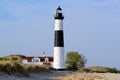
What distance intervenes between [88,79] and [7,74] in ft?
15.1

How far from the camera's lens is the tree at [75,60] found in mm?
51031

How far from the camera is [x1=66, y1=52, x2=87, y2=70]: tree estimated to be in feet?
167

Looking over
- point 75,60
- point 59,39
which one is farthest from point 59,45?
point 75,60

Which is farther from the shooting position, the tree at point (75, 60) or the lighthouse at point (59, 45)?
the tree at point (75, 60)

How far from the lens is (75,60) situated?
5169 centimetres

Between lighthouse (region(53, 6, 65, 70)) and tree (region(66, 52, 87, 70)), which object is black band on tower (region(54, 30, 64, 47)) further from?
tree (region(66, 52, 87, 70))

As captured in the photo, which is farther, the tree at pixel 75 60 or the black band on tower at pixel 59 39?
the tree at pixel 75 60

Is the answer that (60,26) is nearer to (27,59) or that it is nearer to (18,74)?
(27,59)

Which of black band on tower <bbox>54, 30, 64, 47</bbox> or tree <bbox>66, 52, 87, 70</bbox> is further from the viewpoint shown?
tree <bbox>66, 52, 87, 70</bbox>

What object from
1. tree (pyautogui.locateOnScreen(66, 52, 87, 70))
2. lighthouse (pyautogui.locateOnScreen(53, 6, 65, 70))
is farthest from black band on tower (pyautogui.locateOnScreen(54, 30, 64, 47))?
tree (pyautogui.locateOnScreen(66, 52, 87, 70))

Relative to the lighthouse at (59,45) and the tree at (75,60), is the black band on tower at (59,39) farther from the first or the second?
the tree at (75,60)

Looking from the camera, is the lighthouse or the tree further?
the tree

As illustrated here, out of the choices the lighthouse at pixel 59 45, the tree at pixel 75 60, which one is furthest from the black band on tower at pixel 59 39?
the tree at pixel 75 60

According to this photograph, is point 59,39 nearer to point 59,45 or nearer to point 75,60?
point 59,45
